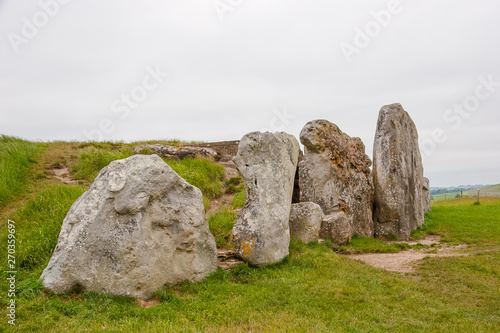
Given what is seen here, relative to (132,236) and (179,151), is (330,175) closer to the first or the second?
(132,236)

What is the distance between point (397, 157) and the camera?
14.9m

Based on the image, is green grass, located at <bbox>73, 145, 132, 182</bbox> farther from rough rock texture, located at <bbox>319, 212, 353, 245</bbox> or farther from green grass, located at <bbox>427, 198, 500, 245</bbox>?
green grass, located at <bbox>427, 198, 500, 245</bbox>

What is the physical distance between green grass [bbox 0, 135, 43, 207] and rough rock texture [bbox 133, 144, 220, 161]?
4346 millimetres

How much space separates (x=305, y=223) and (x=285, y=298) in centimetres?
416

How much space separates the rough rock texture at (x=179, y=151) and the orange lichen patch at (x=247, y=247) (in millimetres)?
9916

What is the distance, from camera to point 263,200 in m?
9.07

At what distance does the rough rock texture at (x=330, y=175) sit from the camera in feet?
41.4

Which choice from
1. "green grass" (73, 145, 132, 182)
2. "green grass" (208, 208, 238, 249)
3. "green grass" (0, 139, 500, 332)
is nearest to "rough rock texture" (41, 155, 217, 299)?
"green grass" (0, 139, 500, 332)

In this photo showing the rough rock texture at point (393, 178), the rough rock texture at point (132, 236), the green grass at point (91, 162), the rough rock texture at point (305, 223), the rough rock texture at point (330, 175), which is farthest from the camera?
the rough rock texture at point (393, 178)

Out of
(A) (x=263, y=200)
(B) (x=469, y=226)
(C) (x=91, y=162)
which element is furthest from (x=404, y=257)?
(C) (x=91, y=162)

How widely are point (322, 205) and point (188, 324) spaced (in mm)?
7794

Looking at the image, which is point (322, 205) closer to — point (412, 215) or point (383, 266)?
point (383, 266)

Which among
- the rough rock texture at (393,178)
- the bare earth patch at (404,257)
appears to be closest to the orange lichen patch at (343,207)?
the bare earth patch at (404,257)

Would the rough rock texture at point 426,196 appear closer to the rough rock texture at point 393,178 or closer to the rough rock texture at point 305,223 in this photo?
the rough rock texture at point 393,178
